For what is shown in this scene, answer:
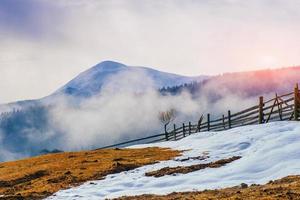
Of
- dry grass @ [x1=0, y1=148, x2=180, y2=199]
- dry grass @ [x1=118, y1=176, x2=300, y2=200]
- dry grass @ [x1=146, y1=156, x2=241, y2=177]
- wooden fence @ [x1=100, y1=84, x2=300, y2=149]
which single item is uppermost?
wooden fence @ [x1=100, y1=84, x2=300, y2=149]

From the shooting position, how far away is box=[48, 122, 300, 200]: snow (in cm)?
1969

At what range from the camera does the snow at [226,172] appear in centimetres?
1969

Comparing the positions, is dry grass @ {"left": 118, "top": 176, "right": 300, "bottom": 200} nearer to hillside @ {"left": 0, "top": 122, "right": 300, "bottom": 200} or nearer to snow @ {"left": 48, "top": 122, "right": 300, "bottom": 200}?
hillside @ {"left": 0, "top": 122, "right": 300, "bottom": 200}

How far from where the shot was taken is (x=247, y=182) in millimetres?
18906

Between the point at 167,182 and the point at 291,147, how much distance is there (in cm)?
587

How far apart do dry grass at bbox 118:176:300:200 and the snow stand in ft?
3.77

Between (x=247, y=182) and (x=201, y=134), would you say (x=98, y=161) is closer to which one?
(x=201, y=134)

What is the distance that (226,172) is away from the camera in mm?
21125

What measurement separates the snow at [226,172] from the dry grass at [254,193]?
3.77ft

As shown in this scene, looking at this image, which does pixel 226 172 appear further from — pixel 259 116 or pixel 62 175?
pixel 259 116

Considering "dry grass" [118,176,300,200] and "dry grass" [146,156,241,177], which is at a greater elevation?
"dry grass" [118,176,300,200]

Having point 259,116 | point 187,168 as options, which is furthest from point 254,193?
point 259,116

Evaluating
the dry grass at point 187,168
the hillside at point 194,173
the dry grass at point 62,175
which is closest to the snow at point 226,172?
the hillside at point 194,173

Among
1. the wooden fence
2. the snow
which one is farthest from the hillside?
the wooden fence
